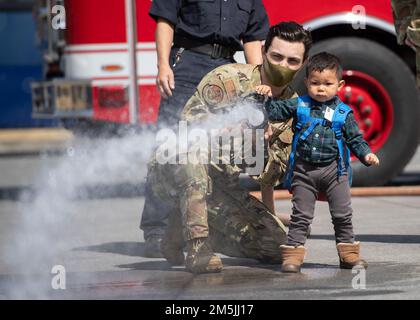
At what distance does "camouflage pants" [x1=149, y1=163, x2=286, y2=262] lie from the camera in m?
5.62

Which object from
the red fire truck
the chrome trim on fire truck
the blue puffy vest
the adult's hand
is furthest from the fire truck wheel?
the blue puffy vest

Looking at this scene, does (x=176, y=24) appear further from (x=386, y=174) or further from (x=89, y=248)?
(x=386, y=174)

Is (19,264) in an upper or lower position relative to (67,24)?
lower

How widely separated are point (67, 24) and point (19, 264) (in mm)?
3479

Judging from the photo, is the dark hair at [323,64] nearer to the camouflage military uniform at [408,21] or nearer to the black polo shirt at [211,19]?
the camouflage military uniform at [408,21]

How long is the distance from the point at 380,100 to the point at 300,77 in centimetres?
73

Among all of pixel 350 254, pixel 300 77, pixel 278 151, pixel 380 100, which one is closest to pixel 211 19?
pixel 278 151

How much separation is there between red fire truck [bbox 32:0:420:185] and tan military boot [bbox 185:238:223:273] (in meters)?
3.53

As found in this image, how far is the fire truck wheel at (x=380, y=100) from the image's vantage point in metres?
8.88

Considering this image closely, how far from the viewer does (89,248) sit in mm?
6680

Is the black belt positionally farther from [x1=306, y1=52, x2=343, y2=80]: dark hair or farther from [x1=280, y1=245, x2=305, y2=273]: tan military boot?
[x1=280, y1=245, x2=305, y2=273]: tan military boot

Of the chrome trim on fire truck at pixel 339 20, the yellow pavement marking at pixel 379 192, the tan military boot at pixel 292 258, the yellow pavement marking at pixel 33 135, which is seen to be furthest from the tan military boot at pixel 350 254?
the yellow pavement marking at pixel 33 135

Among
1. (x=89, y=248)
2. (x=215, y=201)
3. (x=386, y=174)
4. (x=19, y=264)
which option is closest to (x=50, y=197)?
(x=89, y=248)

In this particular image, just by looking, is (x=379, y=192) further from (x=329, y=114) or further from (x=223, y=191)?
(x=329, y=114)
